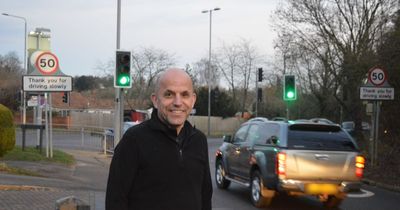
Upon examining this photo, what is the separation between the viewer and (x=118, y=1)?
68.2 feet

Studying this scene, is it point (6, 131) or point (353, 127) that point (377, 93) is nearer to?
point (6, 131)

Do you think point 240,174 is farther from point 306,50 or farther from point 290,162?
point 306,50

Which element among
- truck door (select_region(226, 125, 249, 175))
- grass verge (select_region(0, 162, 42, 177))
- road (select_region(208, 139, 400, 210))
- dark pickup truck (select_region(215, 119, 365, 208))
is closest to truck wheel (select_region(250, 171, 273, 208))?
dark pickup truck (select_region(215, 119, 365, 208))

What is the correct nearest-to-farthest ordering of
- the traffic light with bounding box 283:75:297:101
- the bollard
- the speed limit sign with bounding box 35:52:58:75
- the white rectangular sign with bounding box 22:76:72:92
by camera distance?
the bollard, the white rectangular sign with bounding box 22:76:72:92, the speed limit sign with bounding box 35:52:58:75, the traffic light with bounding box 283:75:297:101

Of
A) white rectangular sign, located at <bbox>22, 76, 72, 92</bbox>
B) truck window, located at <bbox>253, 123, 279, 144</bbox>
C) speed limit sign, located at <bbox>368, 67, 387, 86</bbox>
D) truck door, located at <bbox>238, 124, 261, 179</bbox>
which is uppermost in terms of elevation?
speed limit sign, located at <bbox>368, 67, 387, 86</bbox>

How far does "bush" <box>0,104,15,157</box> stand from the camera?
16109mm

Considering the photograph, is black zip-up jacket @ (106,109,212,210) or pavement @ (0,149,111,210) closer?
black zip-up jacket @ (106,109,212,210)

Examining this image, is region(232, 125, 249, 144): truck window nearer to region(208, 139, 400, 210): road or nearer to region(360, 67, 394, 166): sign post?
region(208, 139, 400, 210): road

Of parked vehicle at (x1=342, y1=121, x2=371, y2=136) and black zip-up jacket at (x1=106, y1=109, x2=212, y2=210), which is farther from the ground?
black zip-up jacket at (x1=106, y1=109, x2=212, y2=210)

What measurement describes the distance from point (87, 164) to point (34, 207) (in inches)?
404

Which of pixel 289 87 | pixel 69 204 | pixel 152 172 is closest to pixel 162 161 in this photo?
pixel 152 172

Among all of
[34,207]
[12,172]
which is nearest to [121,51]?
[12,172]

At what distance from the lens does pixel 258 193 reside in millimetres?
10945

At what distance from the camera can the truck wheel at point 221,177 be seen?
13.7m
